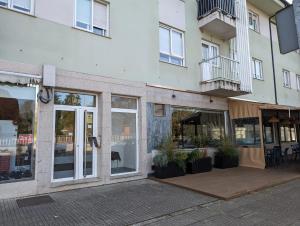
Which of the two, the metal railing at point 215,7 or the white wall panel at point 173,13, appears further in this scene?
→ the metal railing at point 215,7

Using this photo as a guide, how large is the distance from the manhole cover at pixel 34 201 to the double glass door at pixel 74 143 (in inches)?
40.4

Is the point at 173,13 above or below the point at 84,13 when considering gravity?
above

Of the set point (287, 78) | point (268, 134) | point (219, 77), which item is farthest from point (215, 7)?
point (287, 78)

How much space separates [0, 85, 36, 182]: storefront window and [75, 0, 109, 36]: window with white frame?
308 cm

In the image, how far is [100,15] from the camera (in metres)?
9.37

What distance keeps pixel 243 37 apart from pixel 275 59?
6.77m

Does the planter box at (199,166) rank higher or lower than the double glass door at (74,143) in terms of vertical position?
lower

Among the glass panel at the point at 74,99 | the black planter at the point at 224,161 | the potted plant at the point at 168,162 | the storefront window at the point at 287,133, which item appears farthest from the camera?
the storefront window at the point at 287,133

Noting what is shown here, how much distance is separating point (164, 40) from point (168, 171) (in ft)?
19.3

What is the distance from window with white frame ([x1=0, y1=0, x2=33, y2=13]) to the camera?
24.2 feet

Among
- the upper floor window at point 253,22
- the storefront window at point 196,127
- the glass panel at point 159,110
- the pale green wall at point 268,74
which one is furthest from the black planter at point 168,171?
the upper floor window at point 253,22

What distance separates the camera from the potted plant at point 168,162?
9625mm

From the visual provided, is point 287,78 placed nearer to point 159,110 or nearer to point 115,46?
point 159,110

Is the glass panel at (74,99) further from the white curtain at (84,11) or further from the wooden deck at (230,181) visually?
the wooden deck at (230,181)
